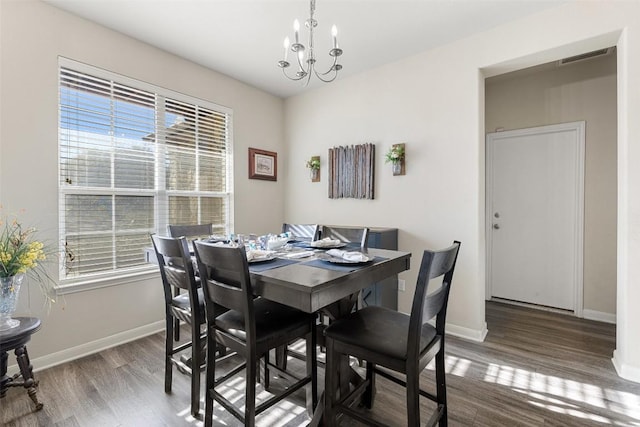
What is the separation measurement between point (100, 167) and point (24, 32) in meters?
1.02

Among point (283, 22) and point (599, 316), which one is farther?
point (599, 316)

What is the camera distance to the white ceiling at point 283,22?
7.45 ft

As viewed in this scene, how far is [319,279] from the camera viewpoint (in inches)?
49.4

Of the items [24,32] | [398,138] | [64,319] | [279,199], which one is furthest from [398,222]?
[24,32]

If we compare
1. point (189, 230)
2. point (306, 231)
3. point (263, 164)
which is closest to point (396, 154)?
point (306, 231)

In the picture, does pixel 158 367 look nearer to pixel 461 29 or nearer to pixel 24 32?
pixel 24 32

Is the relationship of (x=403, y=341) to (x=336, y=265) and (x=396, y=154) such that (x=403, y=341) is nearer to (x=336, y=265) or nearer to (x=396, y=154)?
(x=336, y=265)

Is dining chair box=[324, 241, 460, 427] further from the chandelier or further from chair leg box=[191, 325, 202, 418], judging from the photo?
the chandelier

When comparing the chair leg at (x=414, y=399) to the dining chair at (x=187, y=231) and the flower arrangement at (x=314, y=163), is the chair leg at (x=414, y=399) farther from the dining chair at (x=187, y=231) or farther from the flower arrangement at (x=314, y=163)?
the flower arrangement at (x=314, y=163)

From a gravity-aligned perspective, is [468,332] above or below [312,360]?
below

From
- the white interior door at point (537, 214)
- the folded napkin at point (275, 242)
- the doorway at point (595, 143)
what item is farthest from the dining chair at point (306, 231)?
the doorway at point (595, 143)

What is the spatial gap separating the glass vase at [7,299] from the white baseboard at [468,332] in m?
3.29

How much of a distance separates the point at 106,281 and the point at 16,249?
78 centimetres

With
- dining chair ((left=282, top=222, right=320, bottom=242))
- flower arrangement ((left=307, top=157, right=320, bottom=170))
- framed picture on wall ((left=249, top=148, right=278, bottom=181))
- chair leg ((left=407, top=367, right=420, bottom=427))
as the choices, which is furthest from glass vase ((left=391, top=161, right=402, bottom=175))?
chair leg ((left=407, top=367, right=420, bottom=427))
